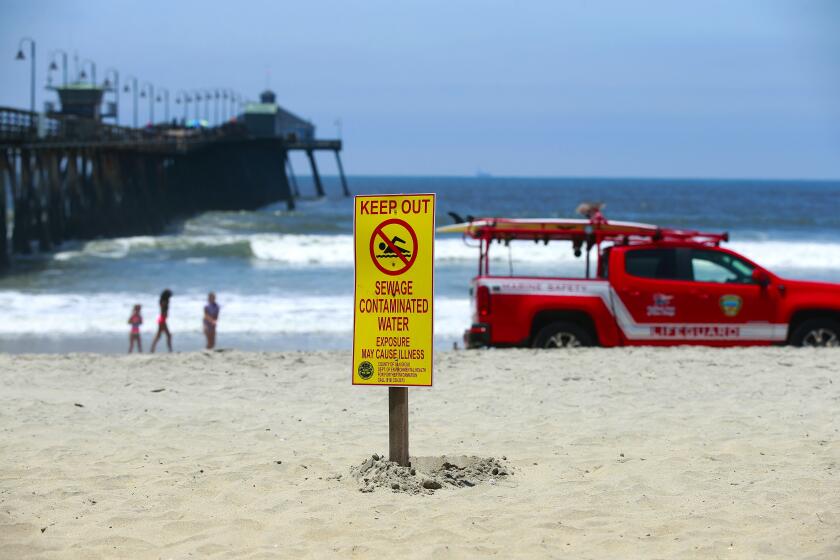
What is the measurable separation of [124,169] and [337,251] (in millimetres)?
15180

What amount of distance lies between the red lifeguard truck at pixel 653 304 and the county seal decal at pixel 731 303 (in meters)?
0.01

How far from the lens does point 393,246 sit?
5.96 metres

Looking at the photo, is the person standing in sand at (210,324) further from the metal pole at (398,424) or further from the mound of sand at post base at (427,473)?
the metal pole at (398,424)

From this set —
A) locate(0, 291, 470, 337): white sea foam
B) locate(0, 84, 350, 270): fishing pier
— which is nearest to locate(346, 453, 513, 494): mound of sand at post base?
locate(0, 291, 470, 337): white sea foam

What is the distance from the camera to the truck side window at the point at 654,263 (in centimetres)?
1151

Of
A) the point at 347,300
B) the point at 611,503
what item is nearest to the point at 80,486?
the point at 611,503

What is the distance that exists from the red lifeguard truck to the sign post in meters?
5.32

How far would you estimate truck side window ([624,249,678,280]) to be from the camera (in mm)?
11508

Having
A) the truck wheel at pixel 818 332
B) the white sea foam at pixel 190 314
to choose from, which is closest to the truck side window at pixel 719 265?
the truck wheel at pixel 818 332

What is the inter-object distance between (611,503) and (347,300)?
17.7m

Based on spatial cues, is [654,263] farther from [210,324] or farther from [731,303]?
[210,324]

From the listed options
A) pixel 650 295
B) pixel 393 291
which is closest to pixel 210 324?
pixel 650 295

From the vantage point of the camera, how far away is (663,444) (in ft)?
23.6

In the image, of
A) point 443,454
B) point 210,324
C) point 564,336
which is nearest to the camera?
point 443,454
